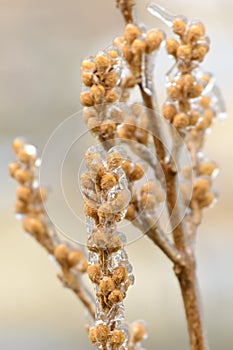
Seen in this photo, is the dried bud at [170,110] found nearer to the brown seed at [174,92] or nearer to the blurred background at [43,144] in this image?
the brown seed at [174,92]

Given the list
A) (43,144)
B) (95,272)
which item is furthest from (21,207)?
(43,144)

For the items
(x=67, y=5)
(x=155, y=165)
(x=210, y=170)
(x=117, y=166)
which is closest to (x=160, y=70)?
(x=67, y=5)

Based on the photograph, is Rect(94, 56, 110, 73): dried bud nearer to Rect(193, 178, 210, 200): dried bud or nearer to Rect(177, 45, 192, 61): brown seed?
Rect(177, 45, 192, 61): brown seed

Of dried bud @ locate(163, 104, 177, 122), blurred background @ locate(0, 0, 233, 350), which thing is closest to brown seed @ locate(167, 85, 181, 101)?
dried bud @ locate(163, 104, 177, 122)

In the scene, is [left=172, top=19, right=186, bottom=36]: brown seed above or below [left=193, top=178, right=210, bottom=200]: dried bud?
above

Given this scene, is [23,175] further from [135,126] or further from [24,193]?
[135,126]

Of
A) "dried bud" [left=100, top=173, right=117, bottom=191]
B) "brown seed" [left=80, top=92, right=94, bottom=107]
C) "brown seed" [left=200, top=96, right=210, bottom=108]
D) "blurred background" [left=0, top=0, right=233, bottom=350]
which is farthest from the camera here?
"blurred background" [left=0, top=0, right=233, bottom=350]
